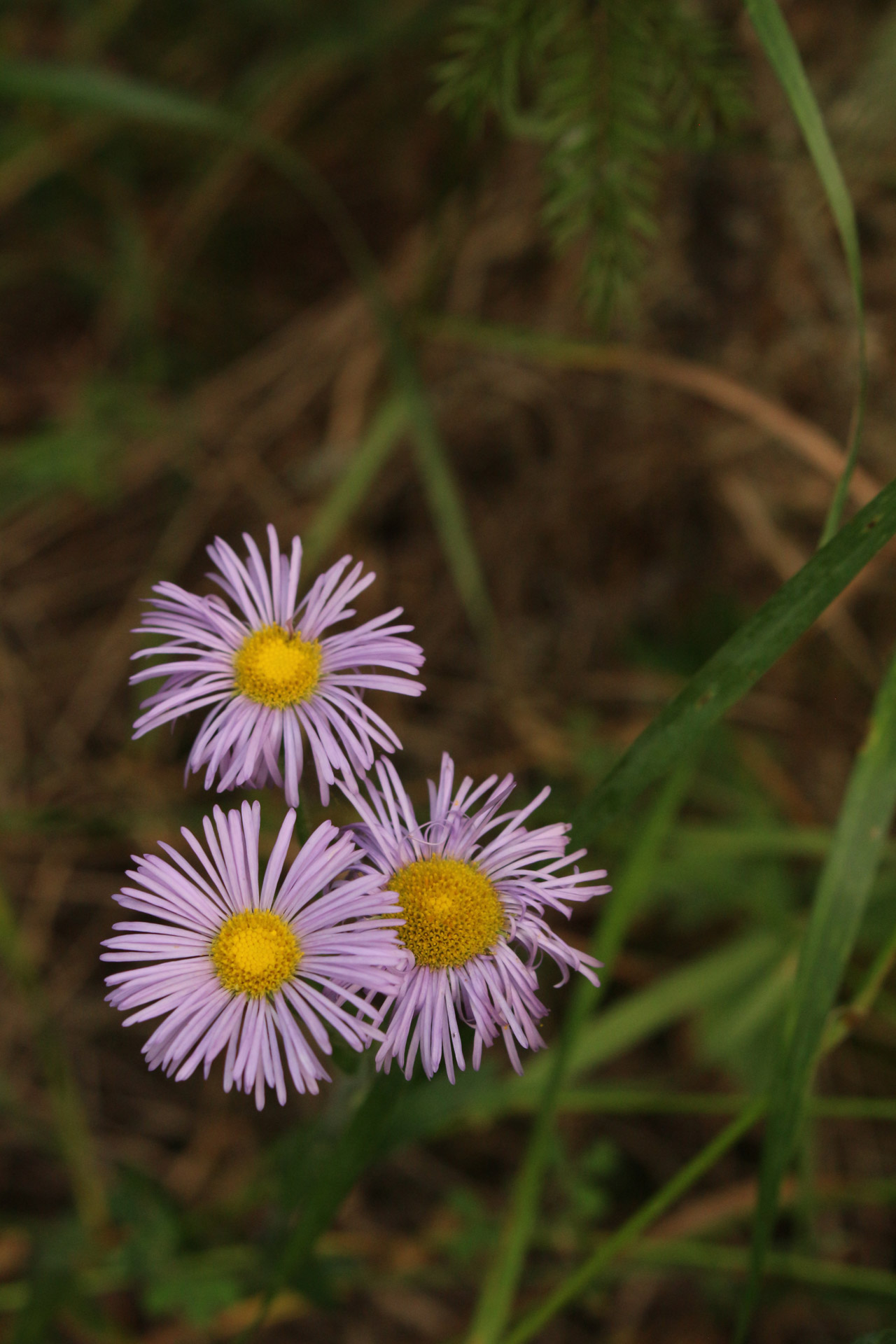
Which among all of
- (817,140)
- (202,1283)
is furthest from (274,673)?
(202,1283)

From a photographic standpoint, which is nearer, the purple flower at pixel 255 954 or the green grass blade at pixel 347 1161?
the purple flower at pixel 255 954

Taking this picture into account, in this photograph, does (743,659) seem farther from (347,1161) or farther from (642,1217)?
(642,1217)

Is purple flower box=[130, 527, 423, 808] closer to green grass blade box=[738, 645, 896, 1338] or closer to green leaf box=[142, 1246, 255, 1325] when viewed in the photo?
green grass blade box=[738, 645, 896, 1338]

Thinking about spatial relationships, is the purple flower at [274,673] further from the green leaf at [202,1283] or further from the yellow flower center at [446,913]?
the green leaf at [202,1283]

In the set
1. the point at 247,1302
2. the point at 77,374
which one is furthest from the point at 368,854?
the point at 77,374

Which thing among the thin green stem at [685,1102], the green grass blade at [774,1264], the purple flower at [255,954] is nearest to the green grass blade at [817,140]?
the purple flower at [255,954]

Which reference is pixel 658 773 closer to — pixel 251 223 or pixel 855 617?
pixel 855 617

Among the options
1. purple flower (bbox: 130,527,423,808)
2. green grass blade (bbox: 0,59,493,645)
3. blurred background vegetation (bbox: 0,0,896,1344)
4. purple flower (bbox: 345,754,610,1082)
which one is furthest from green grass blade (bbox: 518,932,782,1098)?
purple flower (bbox: 130,527,423,808)
